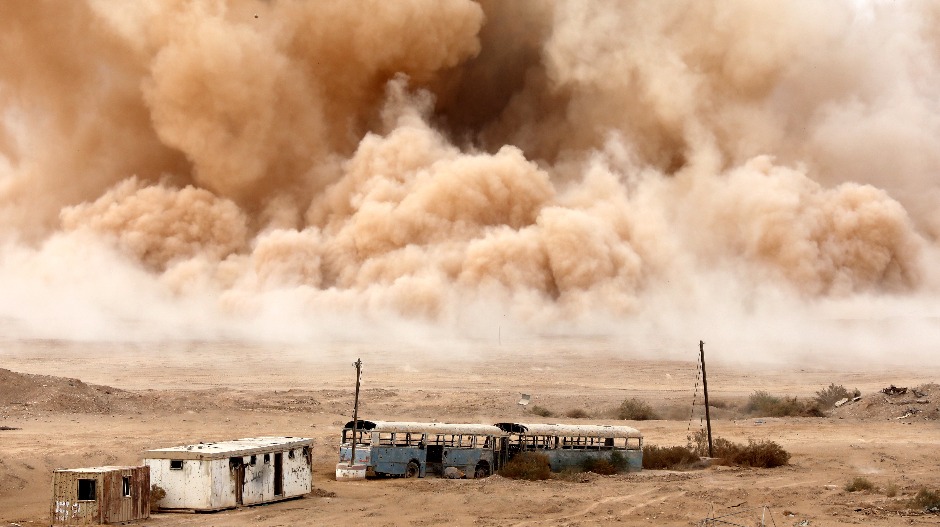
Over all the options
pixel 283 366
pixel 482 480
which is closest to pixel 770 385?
pixel 283 366

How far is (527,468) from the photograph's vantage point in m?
24.6

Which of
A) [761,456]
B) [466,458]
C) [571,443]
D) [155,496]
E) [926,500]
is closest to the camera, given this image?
[155,496]

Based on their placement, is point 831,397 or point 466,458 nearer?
point 466,458

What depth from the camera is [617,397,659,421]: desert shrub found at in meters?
35.1

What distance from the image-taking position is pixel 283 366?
4828cm

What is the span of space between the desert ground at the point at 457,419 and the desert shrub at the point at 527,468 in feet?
1.97

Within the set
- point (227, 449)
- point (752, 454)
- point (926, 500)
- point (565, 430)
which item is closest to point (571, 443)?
point (565, 430)

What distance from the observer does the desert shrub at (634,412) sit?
115ft

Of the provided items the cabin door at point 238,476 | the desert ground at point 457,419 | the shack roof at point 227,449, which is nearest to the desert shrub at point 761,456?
the desert ground at point 457,419

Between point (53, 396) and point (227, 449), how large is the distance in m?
13.7

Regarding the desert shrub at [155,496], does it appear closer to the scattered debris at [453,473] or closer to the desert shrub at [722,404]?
the scattered debris at [453,473]

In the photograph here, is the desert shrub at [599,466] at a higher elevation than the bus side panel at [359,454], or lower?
lower

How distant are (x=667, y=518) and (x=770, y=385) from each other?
26416 millimetres

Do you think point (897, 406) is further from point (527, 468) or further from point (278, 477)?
point (278, 477)
